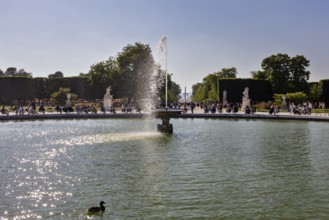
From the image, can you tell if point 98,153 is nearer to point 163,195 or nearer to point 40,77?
point 163,195

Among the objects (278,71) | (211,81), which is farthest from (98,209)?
(211,81)

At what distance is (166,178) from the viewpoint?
10.8 m

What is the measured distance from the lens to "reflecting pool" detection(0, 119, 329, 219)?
8273 mm

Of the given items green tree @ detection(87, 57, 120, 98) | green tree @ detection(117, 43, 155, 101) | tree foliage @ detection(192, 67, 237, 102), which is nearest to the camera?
green tree @ detection(117, 43, 155, 101)

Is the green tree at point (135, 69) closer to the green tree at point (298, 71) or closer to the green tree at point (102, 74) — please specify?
the green tree at point (102, 74)

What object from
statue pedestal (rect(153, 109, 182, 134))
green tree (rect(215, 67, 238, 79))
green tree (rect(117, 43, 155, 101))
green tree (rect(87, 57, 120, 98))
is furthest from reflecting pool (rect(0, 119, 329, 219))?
green tree (rect(215, 67, 238, 79))

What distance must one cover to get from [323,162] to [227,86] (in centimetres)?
4117

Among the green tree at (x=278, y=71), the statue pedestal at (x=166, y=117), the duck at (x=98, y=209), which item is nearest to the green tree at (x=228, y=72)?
the green tree at (x=278, y=71)

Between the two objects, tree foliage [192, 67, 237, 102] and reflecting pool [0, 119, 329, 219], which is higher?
tree foliage [192, 67, 237, 102]

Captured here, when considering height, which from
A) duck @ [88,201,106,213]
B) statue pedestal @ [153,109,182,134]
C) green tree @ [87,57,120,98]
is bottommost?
duck @ [88,201,106,213]

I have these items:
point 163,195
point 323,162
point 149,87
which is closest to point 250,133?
point 323,162

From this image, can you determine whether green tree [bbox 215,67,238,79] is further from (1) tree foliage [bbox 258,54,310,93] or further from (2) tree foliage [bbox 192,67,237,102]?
(1) tree foliage [bbox 258,54,310,93]

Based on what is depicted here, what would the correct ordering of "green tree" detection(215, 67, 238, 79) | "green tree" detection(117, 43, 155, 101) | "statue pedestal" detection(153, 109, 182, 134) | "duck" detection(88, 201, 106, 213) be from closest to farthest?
"duck" detection(88, 201, 106, 213) < "statue pedestal" detection(153, 109, 182, 134) < "green tree" detection(117, 43, 155, 101) < "green tree" detection(215, 67, 238, 79)

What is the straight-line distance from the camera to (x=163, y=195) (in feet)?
30.3
